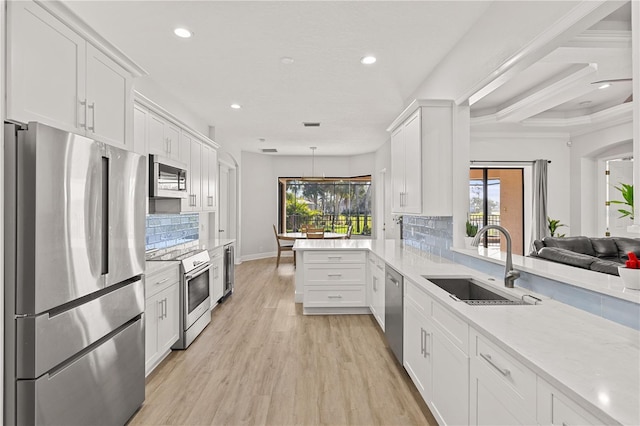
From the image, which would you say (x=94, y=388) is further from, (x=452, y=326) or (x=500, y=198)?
(x=500, y=198)

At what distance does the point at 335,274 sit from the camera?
423 cm

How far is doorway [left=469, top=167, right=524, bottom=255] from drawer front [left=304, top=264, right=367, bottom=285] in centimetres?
353

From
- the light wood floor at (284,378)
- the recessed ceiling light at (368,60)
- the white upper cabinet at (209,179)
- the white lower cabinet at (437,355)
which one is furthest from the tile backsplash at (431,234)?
the white upper cabinet at (209,179)

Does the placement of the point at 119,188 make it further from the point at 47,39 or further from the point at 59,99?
the point at 47,39

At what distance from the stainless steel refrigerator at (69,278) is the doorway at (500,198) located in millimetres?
6152

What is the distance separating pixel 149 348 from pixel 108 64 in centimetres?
208

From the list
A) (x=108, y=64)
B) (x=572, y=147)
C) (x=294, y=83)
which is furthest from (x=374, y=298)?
(x=572, y=147)

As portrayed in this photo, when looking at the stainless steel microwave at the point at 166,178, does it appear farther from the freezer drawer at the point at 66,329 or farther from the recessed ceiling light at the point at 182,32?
the freezer drawer at the point at 66,329

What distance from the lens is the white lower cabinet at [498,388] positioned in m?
1.12

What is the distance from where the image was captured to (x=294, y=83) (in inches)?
159

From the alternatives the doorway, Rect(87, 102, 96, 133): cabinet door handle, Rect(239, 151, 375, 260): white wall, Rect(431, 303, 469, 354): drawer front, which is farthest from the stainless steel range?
the doorway

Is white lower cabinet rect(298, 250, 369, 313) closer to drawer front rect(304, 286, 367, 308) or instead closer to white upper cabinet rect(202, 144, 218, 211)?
drawer front rect(304, 286, 367, 308)

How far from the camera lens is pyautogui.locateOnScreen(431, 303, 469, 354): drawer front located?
1.58 m

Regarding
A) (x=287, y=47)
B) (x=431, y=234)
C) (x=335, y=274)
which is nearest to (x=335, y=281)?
(x=335, y=274)
